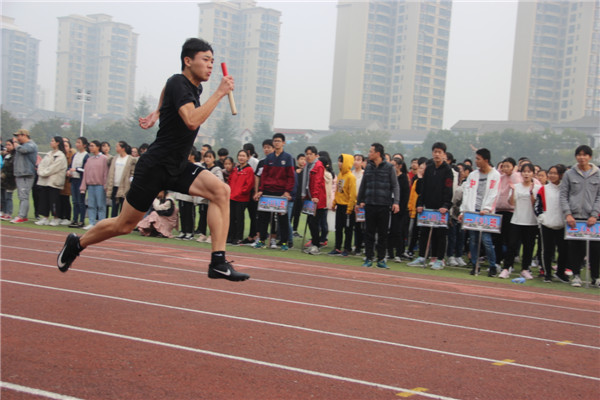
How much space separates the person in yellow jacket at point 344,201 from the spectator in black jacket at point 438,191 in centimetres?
151

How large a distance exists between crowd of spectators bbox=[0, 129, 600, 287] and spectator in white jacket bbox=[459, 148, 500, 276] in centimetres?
2

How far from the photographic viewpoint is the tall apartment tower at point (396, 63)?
14375cm

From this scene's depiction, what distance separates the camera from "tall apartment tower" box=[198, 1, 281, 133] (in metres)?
157

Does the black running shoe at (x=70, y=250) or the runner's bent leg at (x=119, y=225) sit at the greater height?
the runner's bent leg at (x=119, y=225)

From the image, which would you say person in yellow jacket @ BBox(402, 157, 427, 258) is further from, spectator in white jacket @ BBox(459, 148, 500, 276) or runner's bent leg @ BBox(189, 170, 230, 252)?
runner's bent leg @ BBox(189, 170, 230, 252)

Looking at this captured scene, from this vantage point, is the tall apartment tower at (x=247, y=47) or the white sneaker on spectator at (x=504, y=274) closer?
the white sneaker on spectator at (x=504, y=274)

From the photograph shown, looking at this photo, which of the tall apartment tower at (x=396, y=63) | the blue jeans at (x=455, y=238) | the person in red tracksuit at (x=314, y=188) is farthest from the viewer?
the tall apartment tower at (x=396, y=63)

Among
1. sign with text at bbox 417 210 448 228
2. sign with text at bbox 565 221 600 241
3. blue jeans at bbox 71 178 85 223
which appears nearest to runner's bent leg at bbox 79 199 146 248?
sign with text at bbox 417 210 448 228

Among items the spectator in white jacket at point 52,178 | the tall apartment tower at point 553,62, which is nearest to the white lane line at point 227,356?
the spectator in white jacket at point 52,178

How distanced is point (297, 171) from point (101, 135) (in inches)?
2551

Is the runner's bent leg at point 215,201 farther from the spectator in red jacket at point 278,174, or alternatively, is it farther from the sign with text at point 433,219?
the spectator in red jacket at point 278,174

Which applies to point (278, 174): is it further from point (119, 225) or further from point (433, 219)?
point (119, 225)

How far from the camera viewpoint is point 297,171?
15.3 metres

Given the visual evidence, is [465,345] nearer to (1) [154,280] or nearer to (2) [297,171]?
(1) [154,280]
